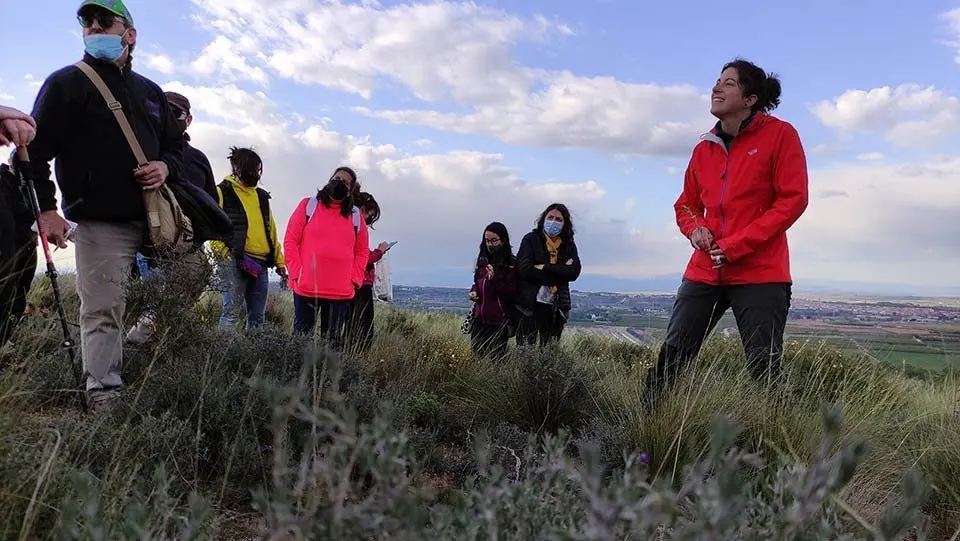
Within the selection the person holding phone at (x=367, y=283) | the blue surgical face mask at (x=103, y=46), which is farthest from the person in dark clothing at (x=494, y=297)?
the blue surgical face mask at (x=103, y=46)

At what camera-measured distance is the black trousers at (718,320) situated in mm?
3814

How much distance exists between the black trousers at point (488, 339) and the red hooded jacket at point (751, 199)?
315cm

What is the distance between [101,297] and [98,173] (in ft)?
2.16

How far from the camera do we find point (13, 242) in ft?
10.4

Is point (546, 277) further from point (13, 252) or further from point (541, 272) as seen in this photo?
point (13, 252)

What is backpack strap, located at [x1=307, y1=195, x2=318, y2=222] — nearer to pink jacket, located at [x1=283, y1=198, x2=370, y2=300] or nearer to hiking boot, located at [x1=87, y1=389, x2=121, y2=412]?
pink jacket, located at [x1=283, y1=198, x2=370, y2=300]

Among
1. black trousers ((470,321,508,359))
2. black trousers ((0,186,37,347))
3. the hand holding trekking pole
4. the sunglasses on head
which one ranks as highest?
the sunglasses on head

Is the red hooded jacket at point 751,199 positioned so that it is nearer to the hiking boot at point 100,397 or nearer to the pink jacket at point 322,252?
the pink jacket at point 322,252

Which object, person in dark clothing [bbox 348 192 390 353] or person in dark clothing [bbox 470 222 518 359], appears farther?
person in dark clothing [bbox 470 222 518 359]

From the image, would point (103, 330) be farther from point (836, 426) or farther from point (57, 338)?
point (836, 426)

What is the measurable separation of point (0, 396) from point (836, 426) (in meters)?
2.68

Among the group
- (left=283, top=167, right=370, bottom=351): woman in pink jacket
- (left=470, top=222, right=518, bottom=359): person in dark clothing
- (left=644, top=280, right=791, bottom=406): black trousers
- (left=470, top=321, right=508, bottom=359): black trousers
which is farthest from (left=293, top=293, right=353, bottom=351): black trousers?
(left=644, top=280, right=791, bottom=406): black trousers

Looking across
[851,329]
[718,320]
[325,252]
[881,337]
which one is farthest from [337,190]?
[851,329]

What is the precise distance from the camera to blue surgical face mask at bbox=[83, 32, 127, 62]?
3447mm
